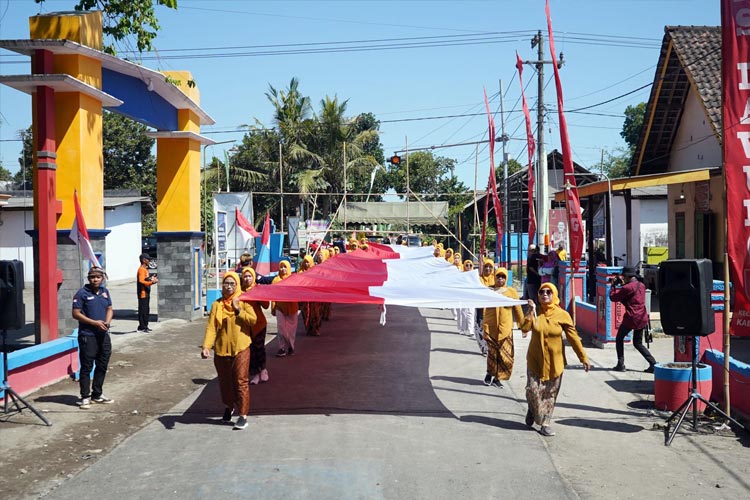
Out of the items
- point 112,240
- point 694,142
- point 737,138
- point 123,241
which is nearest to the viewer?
point 737,138

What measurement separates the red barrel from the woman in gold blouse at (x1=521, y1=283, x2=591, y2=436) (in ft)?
4.74

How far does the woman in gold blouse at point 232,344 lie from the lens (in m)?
8.09

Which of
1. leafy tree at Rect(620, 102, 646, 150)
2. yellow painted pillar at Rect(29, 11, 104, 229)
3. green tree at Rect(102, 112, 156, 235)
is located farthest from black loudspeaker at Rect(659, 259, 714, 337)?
leafy tree at Rect(620, 102, 646, 150)

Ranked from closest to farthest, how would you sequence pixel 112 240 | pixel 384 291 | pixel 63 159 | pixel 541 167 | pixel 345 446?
pixel 345 446
pixel 384 291
pixel 63 159
pixel 541 167
pixel 112 240

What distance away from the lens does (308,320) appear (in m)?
15.5

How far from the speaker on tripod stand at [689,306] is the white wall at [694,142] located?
35.7 ft

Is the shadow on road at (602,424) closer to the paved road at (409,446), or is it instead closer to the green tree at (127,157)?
the paved road at (409,446)

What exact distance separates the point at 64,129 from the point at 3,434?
21.4 ft

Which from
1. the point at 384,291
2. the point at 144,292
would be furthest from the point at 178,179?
the point at 384,291

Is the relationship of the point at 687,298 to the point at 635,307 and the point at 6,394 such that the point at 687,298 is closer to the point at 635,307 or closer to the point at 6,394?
the point at 635,307

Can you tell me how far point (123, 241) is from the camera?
112 ft

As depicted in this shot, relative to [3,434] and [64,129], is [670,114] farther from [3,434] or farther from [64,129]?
[3,434]

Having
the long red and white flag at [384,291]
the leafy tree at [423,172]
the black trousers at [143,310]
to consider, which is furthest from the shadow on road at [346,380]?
the leafy tree at [423,172]

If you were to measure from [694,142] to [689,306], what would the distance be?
12811mm
